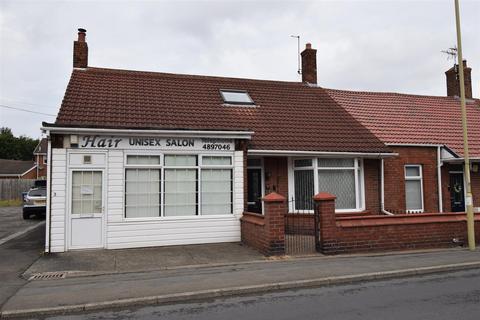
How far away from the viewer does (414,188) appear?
1577 cm

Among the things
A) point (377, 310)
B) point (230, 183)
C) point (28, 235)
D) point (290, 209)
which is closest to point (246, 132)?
point (230, 183)

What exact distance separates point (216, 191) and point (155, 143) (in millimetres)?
2222

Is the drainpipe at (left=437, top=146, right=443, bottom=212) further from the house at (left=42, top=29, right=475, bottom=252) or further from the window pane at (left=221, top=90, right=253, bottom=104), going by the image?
the window pane at (left=221, top=90, right=253, bottom=104)

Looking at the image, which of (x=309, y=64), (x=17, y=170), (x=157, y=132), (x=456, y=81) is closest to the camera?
(x=157, y=132)

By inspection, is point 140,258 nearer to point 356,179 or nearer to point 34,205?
point 356,179

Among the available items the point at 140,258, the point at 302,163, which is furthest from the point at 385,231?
the point at 140,258

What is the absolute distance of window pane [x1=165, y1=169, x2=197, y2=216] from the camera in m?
11.8

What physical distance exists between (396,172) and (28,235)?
1337 cm

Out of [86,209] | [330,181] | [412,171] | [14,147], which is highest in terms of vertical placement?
[14,147]

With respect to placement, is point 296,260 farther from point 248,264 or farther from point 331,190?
point 331,190

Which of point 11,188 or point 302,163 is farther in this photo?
point 11,188

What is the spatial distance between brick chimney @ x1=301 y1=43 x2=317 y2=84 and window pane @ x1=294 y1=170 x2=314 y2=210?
22.0 feet

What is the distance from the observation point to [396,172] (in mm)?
15203

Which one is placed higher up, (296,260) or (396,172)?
(396,172)
